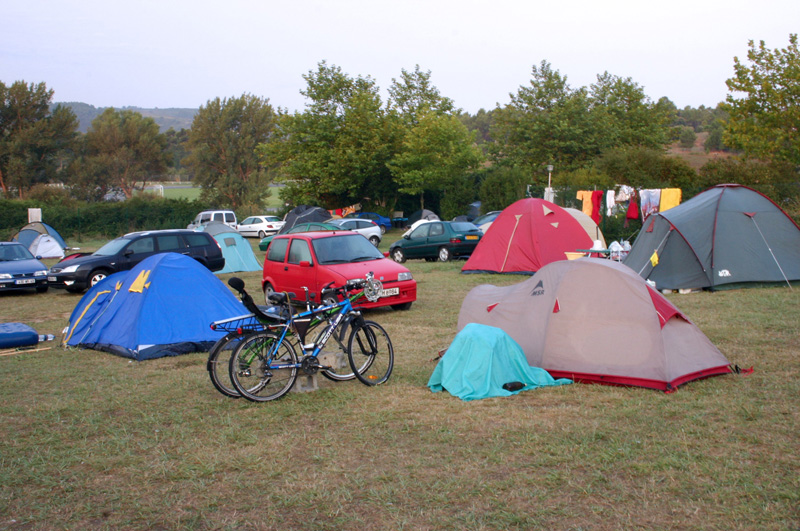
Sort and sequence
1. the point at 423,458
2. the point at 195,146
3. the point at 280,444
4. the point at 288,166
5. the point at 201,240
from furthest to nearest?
the point at 195,146 → the point at 288,166 → the point at 201,240 → the point at 280,444 → the point at 423,458

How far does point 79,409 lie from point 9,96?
53914mm

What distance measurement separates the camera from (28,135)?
51.1 metres

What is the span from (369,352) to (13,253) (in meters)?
14.0

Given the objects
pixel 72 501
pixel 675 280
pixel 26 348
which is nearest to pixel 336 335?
pixel 72 501

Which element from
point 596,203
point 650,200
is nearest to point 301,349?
point 650,200

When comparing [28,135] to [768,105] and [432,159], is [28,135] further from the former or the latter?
[768,105]

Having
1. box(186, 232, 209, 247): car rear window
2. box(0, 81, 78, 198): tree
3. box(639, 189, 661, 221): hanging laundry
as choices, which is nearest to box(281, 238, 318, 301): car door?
box(186, 232, 209, 247): car rear window

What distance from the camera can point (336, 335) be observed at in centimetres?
686

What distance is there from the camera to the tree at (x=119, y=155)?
187 ft

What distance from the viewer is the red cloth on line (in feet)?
66.1

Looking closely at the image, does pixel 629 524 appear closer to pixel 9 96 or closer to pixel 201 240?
pixel 201 240

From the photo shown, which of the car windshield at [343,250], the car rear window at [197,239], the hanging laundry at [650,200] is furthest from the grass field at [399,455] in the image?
the hanging laundry at [650,200]

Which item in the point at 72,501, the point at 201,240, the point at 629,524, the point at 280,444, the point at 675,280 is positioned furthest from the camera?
the point at 201,240

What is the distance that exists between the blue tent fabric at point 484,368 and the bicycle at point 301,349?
0.81 meters
